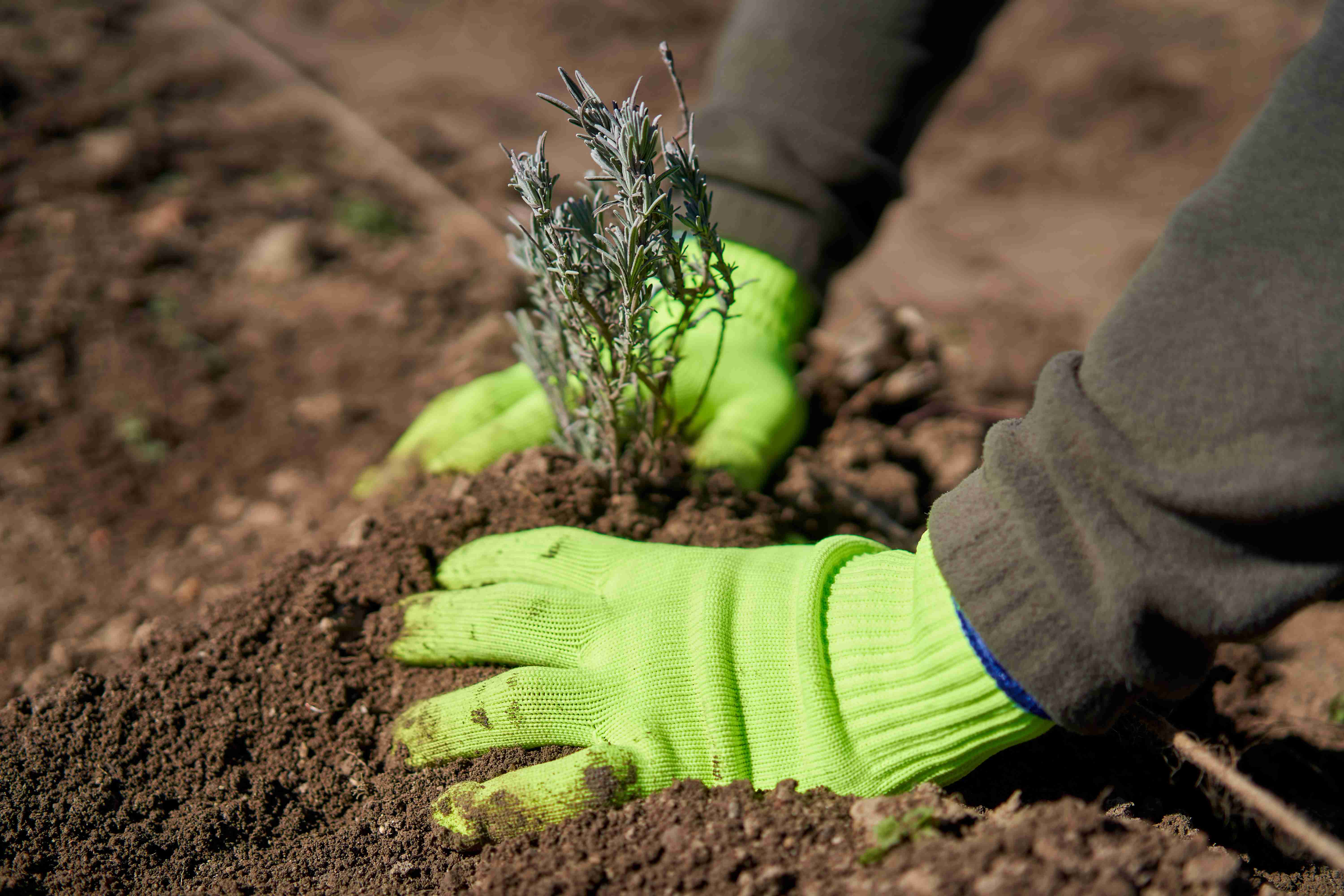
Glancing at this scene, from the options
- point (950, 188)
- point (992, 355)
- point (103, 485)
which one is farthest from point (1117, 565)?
point (950, 188)

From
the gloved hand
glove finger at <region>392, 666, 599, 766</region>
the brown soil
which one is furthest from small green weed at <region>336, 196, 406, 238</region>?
glove finger at <region>392, 666, 599, 766</region>

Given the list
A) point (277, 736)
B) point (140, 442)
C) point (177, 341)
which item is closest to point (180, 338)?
point (177, 341)

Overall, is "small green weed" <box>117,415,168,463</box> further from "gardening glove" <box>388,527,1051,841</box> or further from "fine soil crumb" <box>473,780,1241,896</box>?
"fine soil crumb" <box>473,780,1241,896</box>

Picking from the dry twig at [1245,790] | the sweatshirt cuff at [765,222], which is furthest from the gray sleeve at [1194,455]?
the sweatshirt cuff at [765,222]

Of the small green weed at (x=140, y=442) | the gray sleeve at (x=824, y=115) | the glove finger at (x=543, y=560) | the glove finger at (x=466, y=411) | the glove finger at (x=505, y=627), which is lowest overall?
the glove finger at (x=505, y=627)

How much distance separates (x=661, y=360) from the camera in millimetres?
1457

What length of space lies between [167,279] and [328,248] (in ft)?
1.76

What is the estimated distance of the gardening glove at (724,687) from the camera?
3.87 ft

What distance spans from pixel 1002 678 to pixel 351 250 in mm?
2783

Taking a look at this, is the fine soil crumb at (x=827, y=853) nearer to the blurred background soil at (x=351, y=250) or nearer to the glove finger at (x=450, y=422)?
the blurred background soil at (x=351, y=250)

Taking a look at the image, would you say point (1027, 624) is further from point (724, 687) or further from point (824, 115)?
point (824, 115)

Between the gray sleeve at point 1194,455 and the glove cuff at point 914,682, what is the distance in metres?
0.07

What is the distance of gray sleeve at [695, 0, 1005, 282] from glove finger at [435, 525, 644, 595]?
1.03 meters

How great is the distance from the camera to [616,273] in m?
1.36
